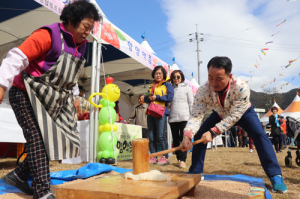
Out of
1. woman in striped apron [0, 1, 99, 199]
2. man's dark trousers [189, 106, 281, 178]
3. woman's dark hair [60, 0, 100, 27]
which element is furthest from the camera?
man's dark trousers [189, 106, 281, 178]

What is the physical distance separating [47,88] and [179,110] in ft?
8.88

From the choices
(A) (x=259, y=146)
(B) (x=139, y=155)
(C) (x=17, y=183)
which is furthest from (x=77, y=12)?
(A) (x=259, y=146)

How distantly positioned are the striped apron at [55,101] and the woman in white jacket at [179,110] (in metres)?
2.41

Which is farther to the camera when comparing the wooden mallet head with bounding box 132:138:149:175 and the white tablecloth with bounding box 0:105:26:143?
the white tablecloth with bounding box 0:105:26:143

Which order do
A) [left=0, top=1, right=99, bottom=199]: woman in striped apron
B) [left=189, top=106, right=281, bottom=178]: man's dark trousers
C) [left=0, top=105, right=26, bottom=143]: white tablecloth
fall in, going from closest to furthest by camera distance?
[left=0, top=1, right=99, bottom=199]: woman in striped apron < [left=189, top=106, right=281, bottom=178]: man's dark trousers < [left=0, top=105, right=26, bottom=143]: white tablecloth

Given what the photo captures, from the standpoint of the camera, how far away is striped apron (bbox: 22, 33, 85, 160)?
1645mm

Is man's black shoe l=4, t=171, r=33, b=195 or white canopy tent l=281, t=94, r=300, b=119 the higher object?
white canopy tent l=281, t=94, r=300, b=119

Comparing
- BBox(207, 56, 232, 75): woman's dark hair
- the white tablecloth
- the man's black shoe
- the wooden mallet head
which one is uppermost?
BBox(207, 56, 232, 75): woman's dark hair

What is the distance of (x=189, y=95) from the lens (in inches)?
171

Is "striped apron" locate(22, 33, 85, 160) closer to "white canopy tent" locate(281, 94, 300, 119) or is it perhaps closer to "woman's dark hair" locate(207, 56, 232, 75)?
"woman's dark hair" locate(207, 56, 232, 75)

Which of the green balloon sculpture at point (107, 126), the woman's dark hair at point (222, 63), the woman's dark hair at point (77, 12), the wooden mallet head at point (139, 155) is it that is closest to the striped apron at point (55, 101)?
the woman's dark hair at point (77, 12)

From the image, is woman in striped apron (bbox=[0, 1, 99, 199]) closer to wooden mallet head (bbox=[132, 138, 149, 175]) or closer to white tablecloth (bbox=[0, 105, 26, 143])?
wooden mallet head (bbox=[132, 138, 149, 175])

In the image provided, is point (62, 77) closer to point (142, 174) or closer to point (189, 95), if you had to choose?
point (142, 174)

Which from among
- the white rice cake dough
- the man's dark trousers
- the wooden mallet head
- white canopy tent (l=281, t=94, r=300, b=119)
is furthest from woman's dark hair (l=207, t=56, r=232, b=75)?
white canopy tent (l=281, t=94, r=300, b=119)
